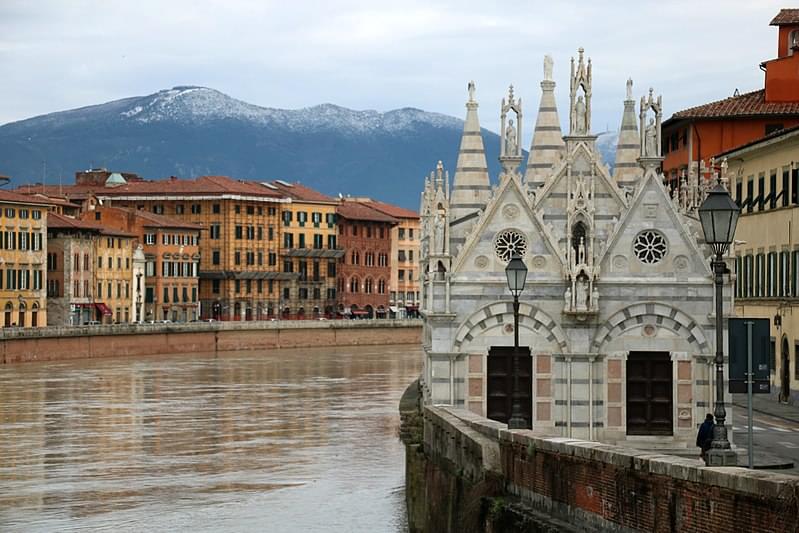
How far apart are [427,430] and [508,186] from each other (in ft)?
25.4

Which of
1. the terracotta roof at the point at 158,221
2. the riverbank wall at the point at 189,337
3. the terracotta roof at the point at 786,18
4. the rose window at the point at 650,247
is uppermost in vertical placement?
the terracotta roof at the point at 786,18

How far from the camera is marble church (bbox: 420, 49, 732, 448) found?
35.2m

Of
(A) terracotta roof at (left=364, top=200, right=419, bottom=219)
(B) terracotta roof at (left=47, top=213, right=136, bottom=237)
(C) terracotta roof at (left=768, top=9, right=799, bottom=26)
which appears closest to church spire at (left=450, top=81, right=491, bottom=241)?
(C) terracotta roof at (left=768, top=9, right=799, bottom=26)

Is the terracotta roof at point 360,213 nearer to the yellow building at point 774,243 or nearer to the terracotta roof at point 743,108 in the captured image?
the terracotta roof at point 743,108

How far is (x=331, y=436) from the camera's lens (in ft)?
175

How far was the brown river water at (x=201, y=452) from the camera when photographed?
35375 mm

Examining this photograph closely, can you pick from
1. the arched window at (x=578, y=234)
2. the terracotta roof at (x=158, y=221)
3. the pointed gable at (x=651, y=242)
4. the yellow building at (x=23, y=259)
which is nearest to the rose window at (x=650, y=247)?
the pointed gable at (x=651, y=242)

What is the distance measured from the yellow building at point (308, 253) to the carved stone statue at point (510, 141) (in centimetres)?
13239

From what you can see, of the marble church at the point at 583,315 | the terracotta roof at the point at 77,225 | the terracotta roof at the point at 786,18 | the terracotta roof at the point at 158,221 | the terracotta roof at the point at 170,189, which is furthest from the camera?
the terracotta roof at the point at 170,189

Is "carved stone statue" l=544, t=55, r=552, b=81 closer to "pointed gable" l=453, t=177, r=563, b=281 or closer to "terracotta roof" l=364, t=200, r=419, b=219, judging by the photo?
"pointed gable" l=453, t=177, r=563, b=281

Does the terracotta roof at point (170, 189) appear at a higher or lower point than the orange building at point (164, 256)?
higher

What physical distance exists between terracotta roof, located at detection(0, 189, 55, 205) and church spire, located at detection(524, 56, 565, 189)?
274 ft

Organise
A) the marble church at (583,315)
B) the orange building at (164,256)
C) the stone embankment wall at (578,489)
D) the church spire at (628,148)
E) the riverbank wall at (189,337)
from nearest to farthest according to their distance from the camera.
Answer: the stone embankment wall at (578,489) < the marble church at (583,315) < the church spire at (628,148) < the riverbank wall at (189,337) < the orange building at (164,256)

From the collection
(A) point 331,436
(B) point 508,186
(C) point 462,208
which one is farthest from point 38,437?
(B) point 508,186
